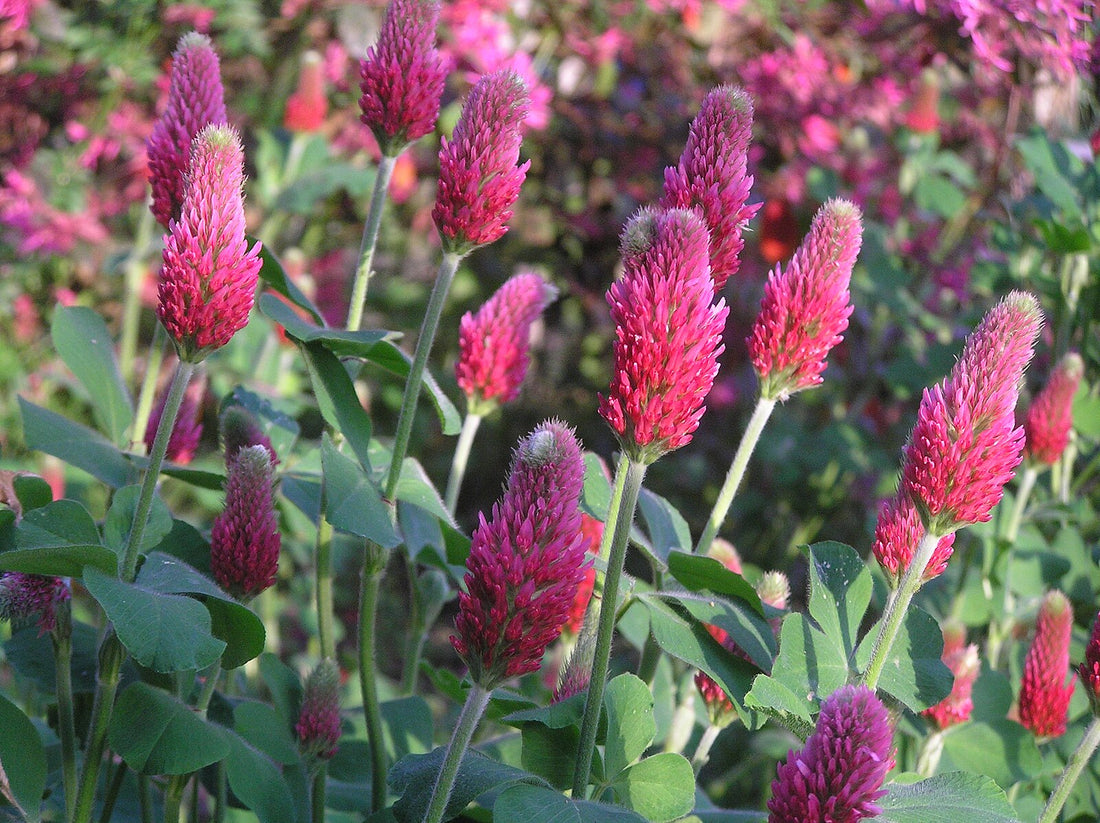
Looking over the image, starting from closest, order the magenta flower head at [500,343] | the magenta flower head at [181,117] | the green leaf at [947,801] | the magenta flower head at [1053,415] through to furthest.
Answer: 1. the green leaf at [947,801]
2. the magenta flower head at [181,117]
3. the magenta flower head at [500,343]
4. the magenta flower head at [1053,415]

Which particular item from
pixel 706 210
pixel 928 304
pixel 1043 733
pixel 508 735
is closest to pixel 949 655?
pixel 1043 733

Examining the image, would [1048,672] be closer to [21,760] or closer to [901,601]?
[901,601]

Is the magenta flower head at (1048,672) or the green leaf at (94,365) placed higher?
the green leaf at (94,365)

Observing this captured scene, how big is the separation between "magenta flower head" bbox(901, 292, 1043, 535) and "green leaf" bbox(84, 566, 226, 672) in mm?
763

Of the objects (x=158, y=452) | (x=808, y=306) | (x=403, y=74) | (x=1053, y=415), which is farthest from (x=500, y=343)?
(x=1053, y=415)

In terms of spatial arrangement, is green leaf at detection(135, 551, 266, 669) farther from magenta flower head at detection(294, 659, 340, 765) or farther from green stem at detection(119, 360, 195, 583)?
magenta flower head at detection(294, 659, 340, 765)

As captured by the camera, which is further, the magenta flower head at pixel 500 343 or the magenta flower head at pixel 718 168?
the magenta flower head at pixel 500 343

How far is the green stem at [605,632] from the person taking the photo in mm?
1106

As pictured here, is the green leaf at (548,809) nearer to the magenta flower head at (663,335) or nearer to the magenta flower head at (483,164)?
the magenta flower head at (663,335)

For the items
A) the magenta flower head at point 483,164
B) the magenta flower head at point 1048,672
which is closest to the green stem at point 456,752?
the magenta flower head at point 483,164

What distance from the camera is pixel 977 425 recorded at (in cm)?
111

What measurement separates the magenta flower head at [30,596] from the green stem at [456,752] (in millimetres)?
514

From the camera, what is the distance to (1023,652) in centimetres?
206

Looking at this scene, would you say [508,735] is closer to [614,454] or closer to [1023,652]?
[614,454]
